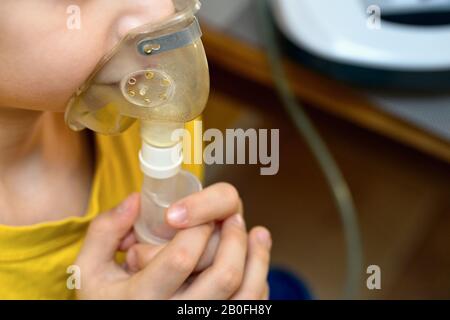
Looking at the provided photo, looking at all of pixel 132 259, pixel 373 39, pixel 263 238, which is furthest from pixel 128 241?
pixel 373 39

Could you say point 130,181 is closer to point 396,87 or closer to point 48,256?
point 48,256

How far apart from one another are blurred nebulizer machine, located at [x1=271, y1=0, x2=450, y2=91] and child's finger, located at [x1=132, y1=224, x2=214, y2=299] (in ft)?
0.91

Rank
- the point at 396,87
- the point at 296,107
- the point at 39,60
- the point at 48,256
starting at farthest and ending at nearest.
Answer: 1. the point at 296,107
2. the point at 396,87
3. the point at 48,256
4. the point at 39,60

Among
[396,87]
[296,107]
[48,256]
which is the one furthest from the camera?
[296,107]

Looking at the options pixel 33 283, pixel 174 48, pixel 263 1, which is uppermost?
pixel 263 1

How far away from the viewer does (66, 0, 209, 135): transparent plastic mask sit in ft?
1.61

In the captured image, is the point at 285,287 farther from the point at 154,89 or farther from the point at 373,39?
the point at 154,89

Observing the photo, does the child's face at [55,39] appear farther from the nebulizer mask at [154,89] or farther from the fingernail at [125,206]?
the fingernail at [125,206]

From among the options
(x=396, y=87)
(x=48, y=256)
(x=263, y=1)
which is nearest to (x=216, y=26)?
(x=263, y=1)

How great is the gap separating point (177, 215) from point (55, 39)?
6.9 inches

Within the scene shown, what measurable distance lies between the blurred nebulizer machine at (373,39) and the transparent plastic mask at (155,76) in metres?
0.28

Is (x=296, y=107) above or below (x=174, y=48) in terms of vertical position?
above
